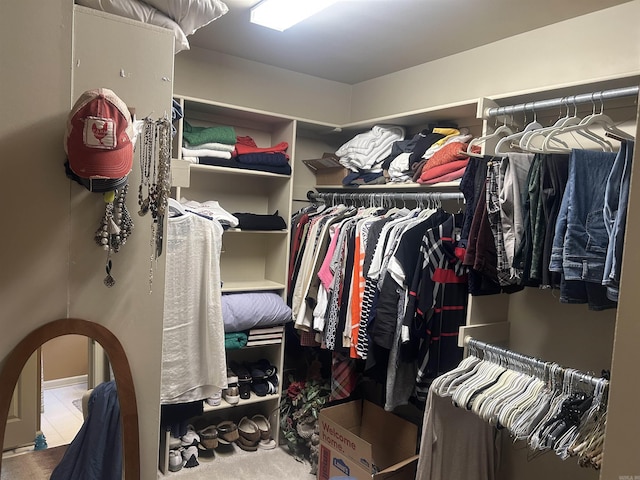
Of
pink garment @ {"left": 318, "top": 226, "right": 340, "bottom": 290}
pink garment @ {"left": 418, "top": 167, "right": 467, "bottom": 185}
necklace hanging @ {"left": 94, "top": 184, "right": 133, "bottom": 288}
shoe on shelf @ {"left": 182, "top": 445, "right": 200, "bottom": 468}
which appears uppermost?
pink garment @ {"left": 418, "top": 167, "right": 467, "bottom": 185}

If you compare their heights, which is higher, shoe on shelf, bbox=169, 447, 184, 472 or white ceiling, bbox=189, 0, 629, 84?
white ceiling, bbox=189, 0, 629, 84

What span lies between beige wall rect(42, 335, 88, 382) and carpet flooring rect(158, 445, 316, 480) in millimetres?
1543

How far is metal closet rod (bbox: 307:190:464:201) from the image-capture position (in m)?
2.58

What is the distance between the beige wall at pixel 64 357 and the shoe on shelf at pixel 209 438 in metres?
1.63

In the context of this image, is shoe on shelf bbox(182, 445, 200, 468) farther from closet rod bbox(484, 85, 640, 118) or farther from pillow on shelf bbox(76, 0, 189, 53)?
closet rod bbox(484, 85, 640, 118)

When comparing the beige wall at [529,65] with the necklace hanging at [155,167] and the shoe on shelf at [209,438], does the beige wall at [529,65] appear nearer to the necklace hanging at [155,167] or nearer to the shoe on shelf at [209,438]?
the necklace hanging at [155,167]

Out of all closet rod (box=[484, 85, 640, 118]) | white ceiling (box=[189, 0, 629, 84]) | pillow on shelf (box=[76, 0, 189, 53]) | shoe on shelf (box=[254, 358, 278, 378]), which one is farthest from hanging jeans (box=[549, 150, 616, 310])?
shoe on shelf (box=[254, 358, 278, 378])

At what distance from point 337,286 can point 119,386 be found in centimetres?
144

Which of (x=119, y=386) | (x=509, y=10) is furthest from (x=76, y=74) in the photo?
(x=509, y=10)

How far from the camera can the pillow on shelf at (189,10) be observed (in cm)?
154

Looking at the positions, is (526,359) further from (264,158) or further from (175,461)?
(175,461)

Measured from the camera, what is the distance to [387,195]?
116 inches

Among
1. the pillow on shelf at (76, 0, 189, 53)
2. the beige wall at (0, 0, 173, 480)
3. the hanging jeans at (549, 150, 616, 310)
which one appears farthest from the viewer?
the hanging jeans at (549, 150, 616, 310)

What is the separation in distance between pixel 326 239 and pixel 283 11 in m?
1.25
